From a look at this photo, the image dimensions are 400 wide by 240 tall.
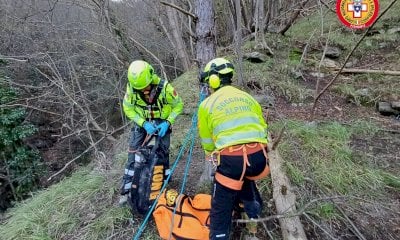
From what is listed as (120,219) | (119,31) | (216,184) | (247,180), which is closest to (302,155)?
(247,180)

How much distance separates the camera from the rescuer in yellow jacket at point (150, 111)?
11.8 ft

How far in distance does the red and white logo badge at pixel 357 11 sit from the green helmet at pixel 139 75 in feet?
16.6

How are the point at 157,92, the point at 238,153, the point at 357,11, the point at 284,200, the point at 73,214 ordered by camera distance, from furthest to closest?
the point at 357,11, the point at 73,214, the point at 157,92, the point at 284,200, the point at 238,153

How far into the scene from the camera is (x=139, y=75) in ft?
10.8

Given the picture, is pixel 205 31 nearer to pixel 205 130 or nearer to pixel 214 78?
pixel 214 78

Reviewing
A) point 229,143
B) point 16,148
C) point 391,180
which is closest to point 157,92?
point 229,143

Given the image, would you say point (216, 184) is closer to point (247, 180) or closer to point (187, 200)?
point (247, 180)

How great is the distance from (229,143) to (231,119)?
200 mm

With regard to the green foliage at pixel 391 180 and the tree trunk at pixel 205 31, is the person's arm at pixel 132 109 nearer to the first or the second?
the tree trunk at pixel 205 31

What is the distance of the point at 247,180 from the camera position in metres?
2.89

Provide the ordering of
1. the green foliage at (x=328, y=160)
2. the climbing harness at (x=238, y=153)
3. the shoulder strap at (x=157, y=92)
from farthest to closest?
the green foliage at (x=328, y=160) → the shoulder strap at (x=157, y=92) → the climbing harness at (x=238, y=153)

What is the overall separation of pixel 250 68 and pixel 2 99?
7.00 metres

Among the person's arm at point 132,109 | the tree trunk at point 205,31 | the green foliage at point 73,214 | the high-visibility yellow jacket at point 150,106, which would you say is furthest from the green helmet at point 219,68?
the green foliage at point 73,214

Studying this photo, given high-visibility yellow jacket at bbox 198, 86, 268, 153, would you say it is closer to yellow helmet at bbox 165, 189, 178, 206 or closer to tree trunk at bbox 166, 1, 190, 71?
yellow helmet at bbox 165, 189, 178, 206
